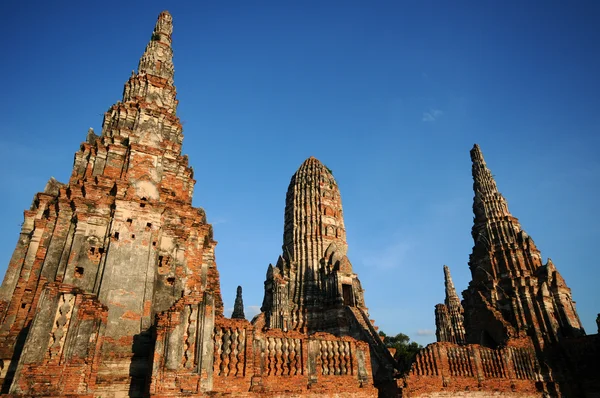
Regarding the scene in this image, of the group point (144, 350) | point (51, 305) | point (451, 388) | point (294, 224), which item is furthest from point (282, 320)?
point (51, 305)

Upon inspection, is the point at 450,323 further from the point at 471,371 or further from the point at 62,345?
the point at 62,345

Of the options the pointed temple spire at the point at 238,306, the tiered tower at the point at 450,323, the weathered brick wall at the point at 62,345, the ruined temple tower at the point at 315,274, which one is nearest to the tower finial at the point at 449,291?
the tiered tower at the point at 450,323

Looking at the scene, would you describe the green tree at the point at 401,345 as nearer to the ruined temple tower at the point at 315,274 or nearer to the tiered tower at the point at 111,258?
the ruined temple tower at the point at 315,274

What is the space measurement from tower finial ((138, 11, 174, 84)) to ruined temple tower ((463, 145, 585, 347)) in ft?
83.4

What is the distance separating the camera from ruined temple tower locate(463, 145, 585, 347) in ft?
85.5

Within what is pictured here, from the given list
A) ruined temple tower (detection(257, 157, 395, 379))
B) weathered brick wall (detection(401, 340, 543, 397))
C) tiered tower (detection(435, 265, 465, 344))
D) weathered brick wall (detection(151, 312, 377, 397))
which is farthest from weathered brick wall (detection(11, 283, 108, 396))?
tiered tower (detection(435, 265, 465, 344))

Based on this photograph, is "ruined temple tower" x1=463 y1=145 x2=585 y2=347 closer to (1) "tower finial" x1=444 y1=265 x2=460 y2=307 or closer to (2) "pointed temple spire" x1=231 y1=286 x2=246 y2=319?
(1) "tower finial" x1=444 y1=265 x2=460 y2=307

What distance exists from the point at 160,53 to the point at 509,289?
28.5m

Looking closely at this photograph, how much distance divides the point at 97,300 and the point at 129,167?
17.4ft

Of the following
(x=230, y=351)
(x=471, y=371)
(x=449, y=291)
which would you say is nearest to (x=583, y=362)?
(x=471, y=371)

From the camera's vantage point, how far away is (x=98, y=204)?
13.4 metres

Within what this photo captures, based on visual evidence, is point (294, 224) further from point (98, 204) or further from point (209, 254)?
point (98, 204)

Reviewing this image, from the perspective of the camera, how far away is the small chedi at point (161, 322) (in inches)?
409

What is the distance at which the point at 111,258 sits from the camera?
1229 centimetres
